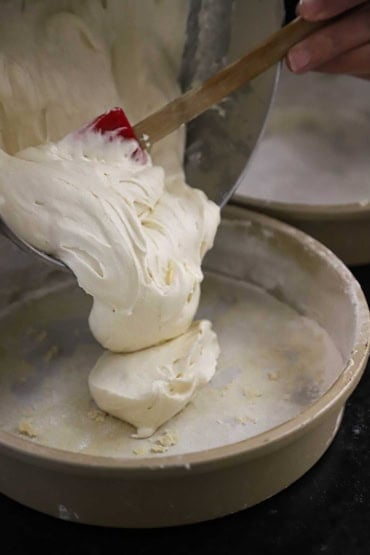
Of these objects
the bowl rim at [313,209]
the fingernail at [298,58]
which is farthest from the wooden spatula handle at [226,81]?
the bowl rim at [313,209]

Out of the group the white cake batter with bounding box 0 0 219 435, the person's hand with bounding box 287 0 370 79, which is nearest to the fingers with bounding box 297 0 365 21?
the person's hand with bounding box 287 0 370 79

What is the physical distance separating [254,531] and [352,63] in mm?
582

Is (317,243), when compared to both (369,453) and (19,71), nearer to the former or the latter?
(369,453)

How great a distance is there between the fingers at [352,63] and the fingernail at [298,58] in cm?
8

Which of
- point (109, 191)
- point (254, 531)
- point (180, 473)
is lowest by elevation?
point (254, 531)

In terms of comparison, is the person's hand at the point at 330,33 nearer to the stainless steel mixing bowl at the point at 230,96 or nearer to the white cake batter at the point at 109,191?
the stainless steel mixing bowl at the point at 230,96

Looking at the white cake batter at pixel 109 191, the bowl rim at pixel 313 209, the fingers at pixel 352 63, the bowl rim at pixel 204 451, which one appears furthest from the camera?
the bowl rim at pixel 313 209

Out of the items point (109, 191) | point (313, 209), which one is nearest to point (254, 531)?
point (109, 191)

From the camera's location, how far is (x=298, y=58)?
0.99 metres

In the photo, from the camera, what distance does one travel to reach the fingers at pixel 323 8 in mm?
963

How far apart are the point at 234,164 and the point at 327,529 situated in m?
0.48

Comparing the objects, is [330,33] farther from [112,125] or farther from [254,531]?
[254,531]

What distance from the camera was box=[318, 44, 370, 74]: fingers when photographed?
3.48 feet

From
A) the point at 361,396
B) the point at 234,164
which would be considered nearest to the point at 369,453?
the point at 361,396
